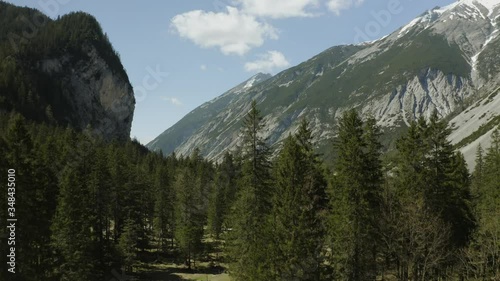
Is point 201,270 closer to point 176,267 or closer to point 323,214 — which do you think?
point 176,267

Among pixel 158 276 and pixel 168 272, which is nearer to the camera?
A: pixel 158 276

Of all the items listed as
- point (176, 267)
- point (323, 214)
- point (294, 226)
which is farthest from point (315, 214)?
point (176, 267)

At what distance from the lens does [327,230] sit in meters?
33.9

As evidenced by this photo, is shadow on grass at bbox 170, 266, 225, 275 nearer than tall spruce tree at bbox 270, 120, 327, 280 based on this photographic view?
No

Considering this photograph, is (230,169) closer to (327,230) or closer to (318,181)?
(318,181)

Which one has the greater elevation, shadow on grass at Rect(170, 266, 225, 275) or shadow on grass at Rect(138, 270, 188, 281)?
shadow on grass at Rect(138, 270, 188, 281)

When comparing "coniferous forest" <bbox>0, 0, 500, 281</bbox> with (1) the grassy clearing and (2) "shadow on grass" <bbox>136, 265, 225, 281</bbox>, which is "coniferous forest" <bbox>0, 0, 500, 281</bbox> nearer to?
(2) "shadow on grass" <bbox>136, 265, 225, 281</bbox>

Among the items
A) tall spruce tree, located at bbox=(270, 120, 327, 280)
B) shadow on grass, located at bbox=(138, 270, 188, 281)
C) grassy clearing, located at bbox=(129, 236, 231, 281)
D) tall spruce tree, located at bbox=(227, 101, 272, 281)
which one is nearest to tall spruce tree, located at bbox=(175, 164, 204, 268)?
grassy clearing, located at bbox=(129, 236, 231, 281)

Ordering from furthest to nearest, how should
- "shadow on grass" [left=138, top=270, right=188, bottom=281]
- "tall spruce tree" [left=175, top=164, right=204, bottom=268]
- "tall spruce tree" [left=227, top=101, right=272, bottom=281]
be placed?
1. "tall spruce tree" [left=175, top=164, right=204, bottom=268]
2. "shadow on grass" [left=138, top=270, right=188, bottom=281]
3. "tall spruce tree" [left=227, top=101, right=272, bottom=281]

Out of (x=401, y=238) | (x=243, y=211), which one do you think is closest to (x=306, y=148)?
(x=243, y=211)

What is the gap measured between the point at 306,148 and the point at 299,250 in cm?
1217

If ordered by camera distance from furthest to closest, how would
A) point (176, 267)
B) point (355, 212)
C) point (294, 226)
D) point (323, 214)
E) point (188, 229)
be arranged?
1. point (176, 267)
2. point (188, 229)
3. point (323, 214)
4. point (355, 212)
5. point (294, 226)

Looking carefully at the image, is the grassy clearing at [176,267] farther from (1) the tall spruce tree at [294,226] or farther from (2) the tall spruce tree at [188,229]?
(1) the tall spruce tree at [294,226]

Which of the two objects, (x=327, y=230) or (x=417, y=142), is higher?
(x=417, y=142)
